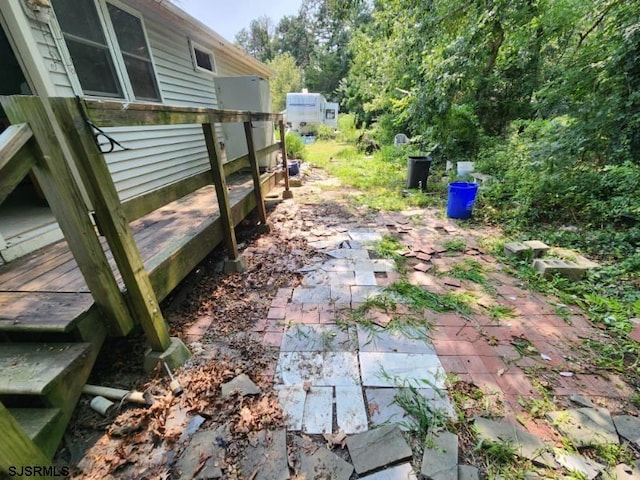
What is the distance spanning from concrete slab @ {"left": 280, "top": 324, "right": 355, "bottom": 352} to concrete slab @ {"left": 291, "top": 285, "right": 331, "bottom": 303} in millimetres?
344

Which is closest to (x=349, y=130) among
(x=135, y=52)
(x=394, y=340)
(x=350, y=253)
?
(x=135, y=52)

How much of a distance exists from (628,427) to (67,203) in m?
3.02

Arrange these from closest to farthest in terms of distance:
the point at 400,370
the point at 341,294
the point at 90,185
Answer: the point at 90,185 → the point at 400,370 → the point at 341,294

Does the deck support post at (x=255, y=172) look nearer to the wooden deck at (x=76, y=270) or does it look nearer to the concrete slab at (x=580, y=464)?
the wooden deck at (x=76, y=270)

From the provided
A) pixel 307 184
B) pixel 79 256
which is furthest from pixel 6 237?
pixel 307 184

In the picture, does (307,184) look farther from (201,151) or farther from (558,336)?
(558,336)

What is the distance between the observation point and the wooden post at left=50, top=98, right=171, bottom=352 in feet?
4.17

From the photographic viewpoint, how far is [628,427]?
1511 mm

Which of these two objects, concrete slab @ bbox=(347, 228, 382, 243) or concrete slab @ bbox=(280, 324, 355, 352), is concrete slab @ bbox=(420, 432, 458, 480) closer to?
concrete slab @ bbox=(280, 324, 355, 352)

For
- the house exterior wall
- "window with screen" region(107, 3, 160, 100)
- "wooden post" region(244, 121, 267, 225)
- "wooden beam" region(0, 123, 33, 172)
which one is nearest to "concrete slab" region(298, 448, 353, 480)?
"wooden beam" region(0, 123, 33, 172)

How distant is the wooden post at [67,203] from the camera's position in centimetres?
114

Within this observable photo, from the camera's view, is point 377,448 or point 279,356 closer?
point 377,448

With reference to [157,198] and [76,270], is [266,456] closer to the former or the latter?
[157,198]

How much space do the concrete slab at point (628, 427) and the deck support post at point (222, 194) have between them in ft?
9.74
